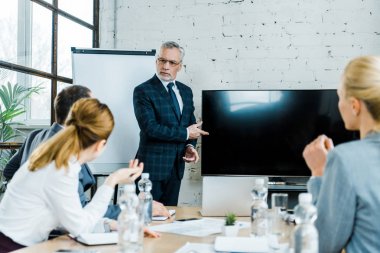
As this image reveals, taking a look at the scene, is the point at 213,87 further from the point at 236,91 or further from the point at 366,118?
the point at 366,118

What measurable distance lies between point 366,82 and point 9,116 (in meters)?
2.27

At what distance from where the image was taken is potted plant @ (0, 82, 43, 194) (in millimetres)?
2846

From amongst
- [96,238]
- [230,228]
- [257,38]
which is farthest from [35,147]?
[257,38]

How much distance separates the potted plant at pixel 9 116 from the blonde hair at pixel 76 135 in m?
1.38

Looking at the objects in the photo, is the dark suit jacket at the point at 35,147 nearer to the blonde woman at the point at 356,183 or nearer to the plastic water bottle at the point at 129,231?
the plastic water bottle at the point at 129,231

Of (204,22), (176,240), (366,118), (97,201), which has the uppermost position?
(204,22)

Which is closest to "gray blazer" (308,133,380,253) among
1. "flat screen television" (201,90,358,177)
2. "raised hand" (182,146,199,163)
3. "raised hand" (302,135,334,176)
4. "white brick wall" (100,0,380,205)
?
"raised hand" (302,135,334,176)

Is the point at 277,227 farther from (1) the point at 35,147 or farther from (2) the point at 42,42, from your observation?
(2) the point at 42,42

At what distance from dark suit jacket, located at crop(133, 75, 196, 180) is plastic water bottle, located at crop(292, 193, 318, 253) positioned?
2204 millimetres

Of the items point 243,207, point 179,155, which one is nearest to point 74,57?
point 179,155

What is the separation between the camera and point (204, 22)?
4.02 m

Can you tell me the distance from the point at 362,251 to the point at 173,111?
7.53ft

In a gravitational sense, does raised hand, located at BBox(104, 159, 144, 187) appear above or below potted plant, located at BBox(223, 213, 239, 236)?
above

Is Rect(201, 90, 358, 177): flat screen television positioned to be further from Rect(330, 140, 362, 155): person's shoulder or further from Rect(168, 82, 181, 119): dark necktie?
Rect(330, 140, 362, 155): person's shoulder
